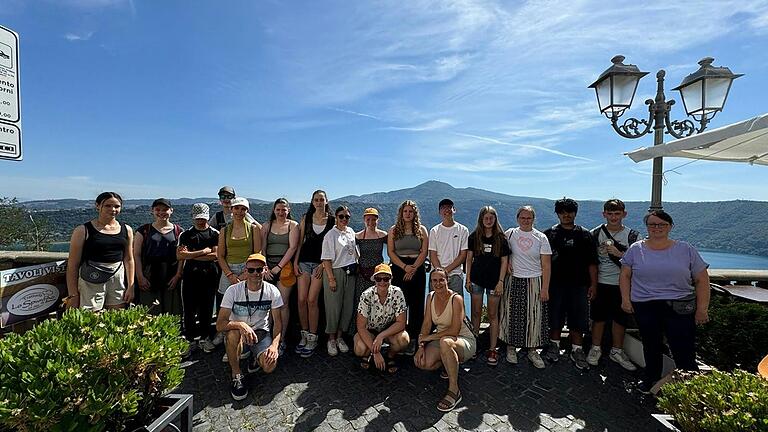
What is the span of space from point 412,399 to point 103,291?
3897 millimetres

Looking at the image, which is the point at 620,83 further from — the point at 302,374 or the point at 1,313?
the point at 1,313

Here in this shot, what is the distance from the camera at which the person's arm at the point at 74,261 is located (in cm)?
393

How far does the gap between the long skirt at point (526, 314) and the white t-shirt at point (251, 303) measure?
3028mm

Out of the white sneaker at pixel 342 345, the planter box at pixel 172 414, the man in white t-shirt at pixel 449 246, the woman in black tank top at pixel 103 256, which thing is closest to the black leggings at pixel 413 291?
the man in white t-shirt at pixel 449 246

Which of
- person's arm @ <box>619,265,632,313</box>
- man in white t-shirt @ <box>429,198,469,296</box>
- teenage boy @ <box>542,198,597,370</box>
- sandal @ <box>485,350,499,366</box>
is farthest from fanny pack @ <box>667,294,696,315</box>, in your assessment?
man in white t-shirt @ <box>429,198,469,296</box>

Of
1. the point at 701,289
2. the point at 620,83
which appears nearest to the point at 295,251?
the point at 701,289

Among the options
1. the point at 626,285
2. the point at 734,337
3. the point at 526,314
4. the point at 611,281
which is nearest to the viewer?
the point at 734,337

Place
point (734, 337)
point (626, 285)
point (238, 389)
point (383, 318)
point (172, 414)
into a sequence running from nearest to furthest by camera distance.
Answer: point (172, 414) → point (238, 389) → point (734, 337) → point (626, 285) → point (383, 318)

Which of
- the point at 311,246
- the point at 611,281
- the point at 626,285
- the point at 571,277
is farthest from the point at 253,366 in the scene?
the point at 611,281

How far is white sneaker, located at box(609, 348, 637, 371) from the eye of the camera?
4332 mm

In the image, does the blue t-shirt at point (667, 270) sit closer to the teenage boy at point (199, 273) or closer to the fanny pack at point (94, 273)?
the teenage boy at point (199, 273)

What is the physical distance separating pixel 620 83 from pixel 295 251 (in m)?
5.68

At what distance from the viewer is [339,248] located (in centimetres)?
470

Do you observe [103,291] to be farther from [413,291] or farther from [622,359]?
[622,359]
